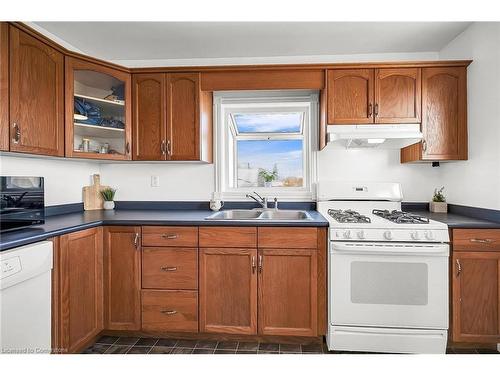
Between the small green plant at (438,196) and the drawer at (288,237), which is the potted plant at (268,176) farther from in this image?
the small green plant at (438,196)

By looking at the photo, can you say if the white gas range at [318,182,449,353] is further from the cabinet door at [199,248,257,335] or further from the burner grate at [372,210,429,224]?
the cabinet door at [199,248,257,335]

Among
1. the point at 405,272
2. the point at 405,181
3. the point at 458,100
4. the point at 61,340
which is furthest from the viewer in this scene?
the point at 405,181

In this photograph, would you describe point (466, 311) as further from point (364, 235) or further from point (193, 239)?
point (193, 239)

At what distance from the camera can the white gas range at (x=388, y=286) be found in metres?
1.88

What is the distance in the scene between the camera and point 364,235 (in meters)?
1.92

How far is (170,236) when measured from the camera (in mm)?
2084

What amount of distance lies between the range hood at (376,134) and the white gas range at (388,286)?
65cm

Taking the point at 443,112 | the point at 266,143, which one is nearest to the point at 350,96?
the point at 443,112

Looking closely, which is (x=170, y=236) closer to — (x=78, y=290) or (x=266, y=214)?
(x=78, y=290)

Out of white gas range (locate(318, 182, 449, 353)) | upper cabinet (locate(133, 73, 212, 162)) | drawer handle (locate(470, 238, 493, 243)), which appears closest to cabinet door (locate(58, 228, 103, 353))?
upper cabinet (locate(133, 73, 212, 162))

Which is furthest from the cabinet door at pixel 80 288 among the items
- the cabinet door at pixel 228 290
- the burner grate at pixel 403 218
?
the burner grate at pixel 403 218

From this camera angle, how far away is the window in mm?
2760

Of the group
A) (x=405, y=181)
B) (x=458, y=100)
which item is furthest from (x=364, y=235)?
(x=458, y=100)

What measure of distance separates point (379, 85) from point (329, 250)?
140 cm
